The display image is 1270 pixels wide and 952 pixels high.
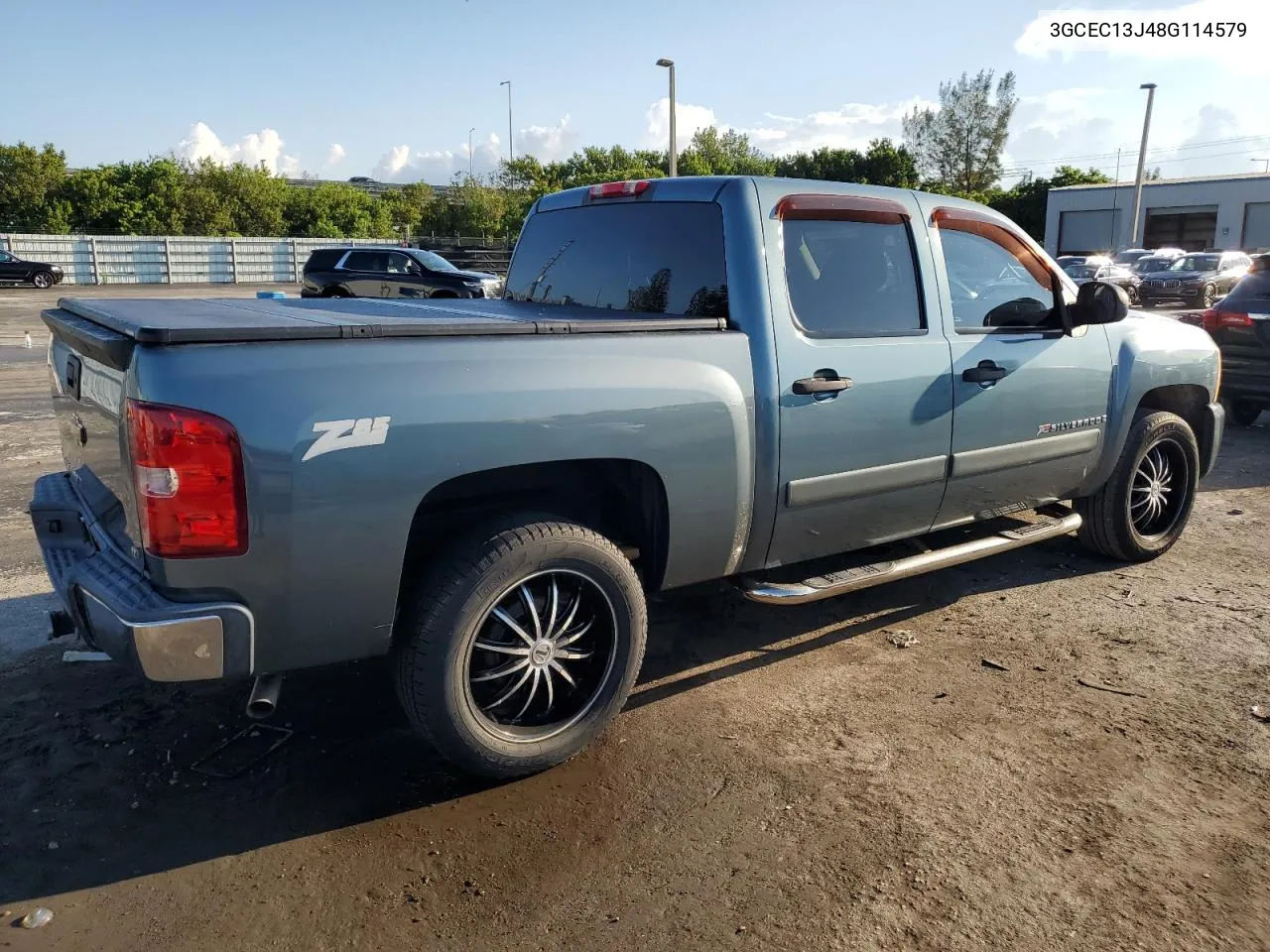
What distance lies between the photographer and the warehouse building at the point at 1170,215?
155 feet

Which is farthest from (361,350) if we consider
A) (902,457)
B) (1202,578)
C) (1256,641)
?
(1202,578)

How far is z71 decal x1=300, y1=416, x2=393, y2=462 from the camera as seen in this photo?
2.63 metres

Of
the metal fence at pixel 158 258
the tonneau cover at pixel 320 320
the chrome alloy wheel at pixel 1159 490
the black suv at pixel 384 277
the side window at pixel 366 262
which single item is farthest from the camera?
the metal fence at pixel 158 258

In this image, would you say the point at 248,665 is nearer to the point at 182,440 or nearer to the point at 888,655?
the point at 182,440

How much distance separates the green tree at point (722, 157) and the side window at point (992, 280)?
6183 centimetres

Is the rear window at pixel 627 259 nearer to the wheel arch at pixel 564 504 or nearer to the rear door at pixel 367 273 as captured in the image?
the wheel arch at pixel 564 504

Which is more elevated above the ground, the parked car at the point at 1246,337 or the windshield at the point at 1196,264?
the windshield at the point at 1196,264

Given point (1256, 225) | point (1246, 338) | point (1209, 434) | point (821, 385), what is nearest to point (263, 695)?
point (821, 385)

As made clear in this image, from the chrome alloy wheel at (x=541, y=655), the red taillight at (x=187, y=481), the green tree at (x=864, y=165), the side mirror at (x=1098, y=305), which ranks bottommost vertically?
the chrome alloy wheel at (x=541, y=655)

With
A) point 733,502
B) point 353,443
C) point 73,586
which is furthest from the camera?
point 733,502

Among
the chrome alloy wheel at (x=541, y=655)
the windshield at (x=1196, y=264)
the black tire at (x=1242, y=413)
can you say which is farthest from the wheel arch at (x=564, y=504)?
the windshield at (x=1196, y=264)

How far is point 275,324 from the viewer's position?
Answer: 2775 mm

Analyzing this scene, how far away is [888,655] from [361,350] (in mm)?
2671

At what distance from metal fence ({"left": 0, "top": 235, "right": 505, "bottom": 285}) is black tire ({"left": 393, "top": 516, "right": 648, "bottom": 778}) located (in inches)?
1518
